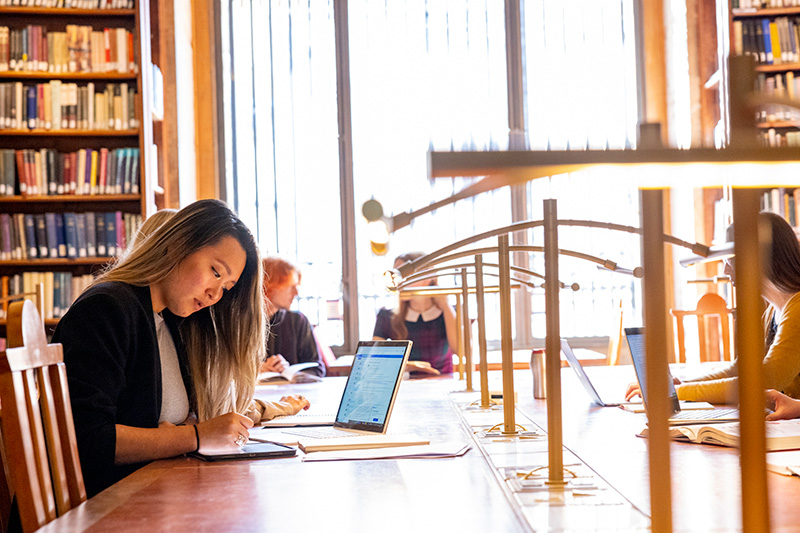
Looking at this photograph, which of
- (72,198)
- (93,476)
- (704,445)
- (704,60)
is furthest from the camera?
(704,60)

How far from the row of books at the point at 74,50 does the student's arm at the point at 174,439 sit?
3357mm

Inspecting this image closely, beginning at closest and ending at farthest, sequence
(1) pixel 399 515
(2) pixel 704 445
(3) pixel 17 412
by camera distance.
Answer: (1) pixel 399 515 < (3) pixel 17 412 < (2) pixel 704 445

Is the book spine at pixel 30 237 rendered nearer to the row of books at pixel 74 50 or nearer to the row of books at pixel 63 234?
the row of books at pixel 63 234

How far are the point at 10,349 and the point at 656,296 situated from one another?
1.05 metres

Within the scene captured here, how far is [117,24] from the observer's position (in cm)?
455

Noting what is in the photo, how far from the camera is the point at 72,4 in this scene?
173 inches

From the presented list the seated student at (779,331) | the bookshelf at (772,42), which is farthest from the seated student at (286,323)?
the bookshelf at (772,42)

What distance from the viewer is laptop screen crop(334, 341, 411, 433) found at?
5.86 ft

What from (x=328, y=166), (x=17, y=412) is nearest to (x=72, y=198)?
(x=328, y=166)

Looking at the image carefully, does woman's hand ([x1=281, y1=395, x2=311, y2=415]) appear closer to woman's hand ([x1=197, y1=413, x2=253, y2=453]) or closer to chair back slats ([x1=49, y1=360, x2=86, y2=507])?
woman's hand ([x1=197, y1=413, x2=253, y2=453])

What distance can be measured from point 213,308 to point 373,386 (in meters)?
0.53

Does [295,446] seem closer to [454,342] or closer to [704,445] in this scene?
[704,445]

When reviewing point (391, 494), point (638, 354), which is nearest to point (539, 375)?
point (638, 354)

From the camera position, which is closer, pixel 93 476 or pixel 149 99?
pixel 93 476
